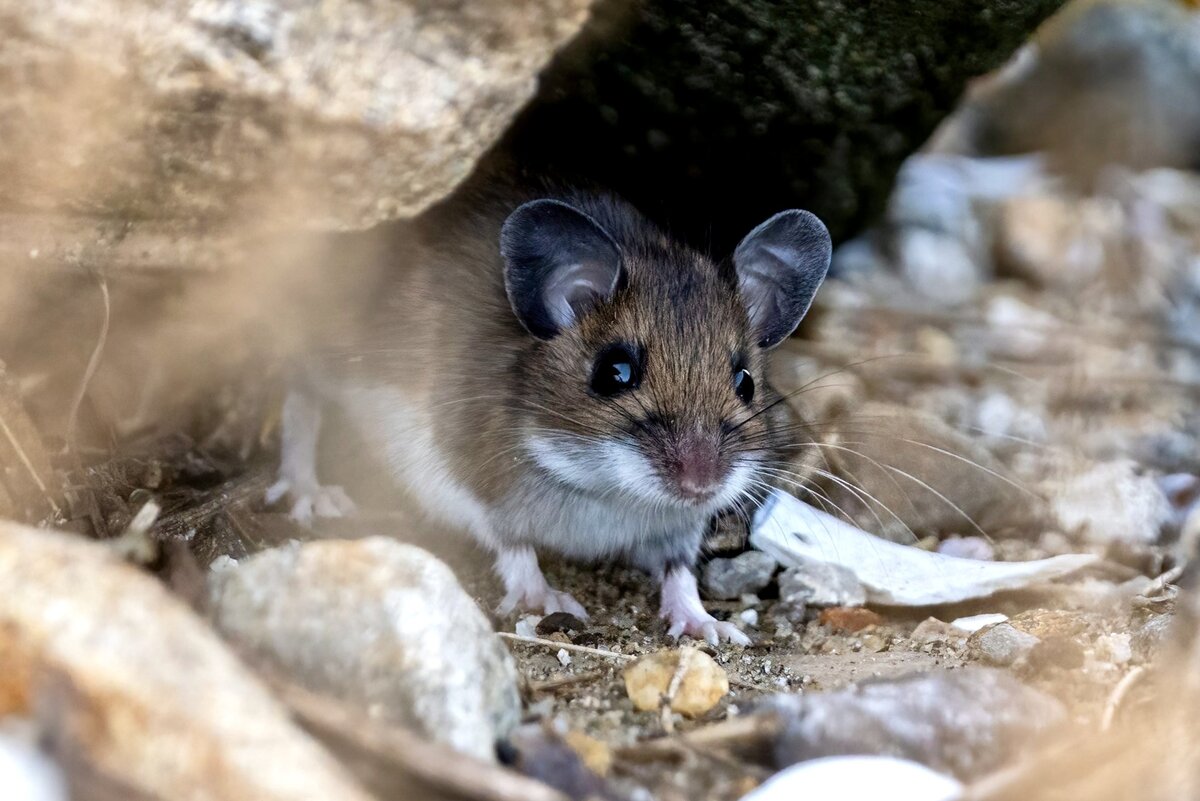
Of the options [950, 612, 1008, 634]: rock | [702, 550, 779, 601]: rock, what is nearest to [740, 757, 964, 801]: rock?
[950, 612, 1008, 634]: rock

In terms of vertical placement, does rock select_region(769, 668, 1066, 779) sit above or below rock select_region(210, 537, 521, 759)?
above

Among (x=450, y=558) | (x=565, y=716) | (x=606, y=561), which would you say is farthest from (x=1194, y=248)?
(x=565, y=716)

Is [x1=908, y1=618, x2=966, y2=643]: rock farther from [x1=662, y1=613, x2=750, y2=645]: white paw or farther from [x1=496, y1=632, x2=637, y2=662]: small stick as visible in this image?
[x1=496, y1=632, x2=637, y2=662]: small stick

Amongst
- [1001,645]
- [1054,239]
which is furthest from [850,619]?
[1054,239]

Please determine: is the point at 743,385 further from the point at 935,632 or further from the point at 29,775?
the point at 29,775

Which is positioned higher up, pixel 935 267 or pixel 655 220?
pixel 655 220

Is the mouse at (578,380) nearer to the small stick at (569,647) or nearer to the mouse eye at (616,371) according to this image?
the mouse eye at (616,371)
